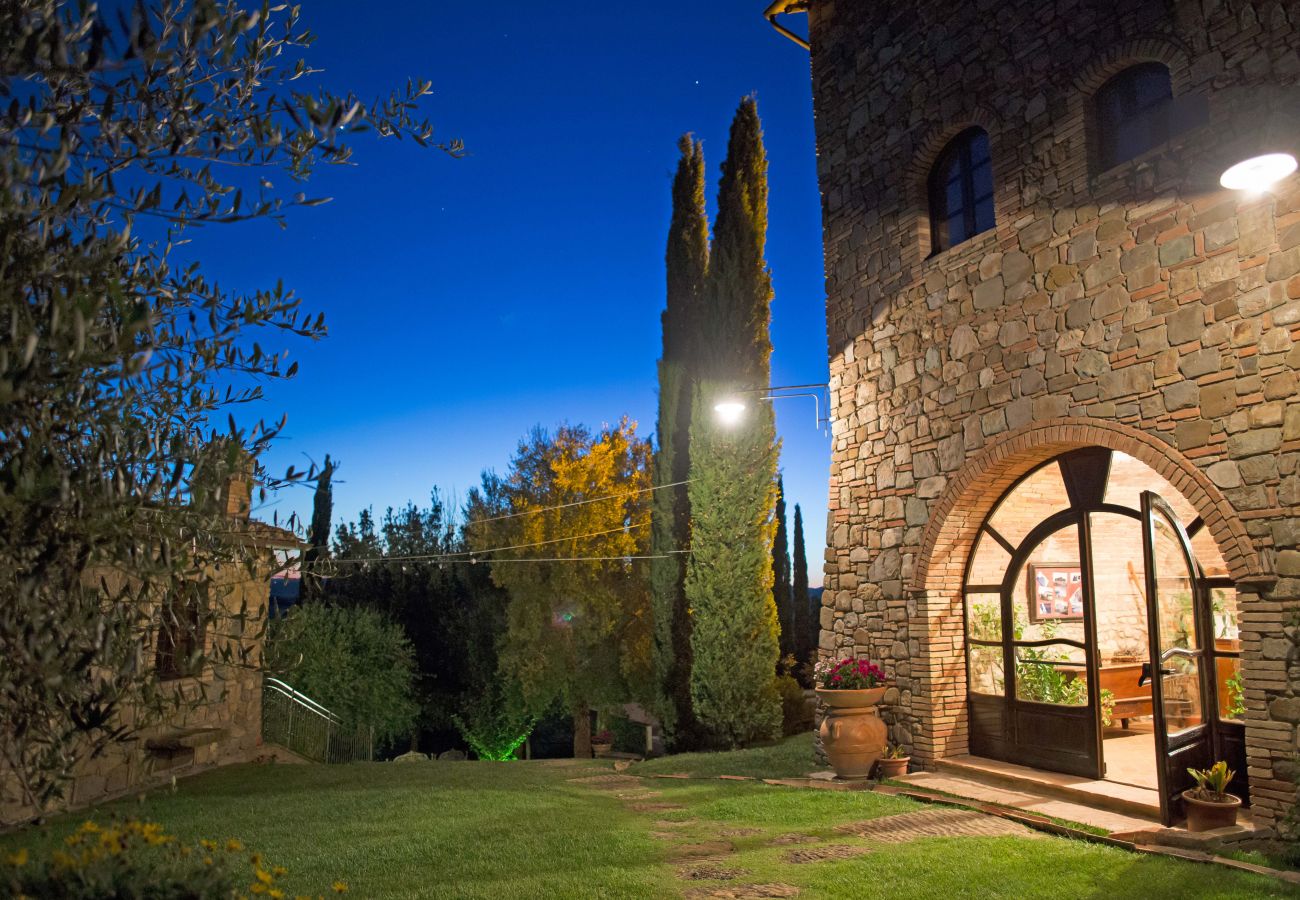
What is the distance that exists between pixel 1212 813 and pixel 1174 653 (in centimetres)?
109

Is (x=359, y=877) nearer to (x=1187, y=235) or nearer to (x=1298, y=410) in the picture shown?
(x=1298, y=410)

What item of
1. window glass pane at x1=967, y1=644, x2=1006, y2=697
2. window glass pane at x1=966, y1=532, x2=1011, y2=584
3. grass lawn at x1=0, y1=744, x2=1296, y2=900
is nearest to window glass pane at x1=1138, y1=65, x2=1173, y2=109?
window glass pane at x1=966, y1=532, x2=1011, y2=584

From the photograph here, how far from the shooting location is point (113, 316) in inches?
110

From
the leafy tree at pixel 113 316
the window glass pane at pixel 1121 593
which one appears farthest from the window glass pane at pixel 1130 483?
the leafy tree at pixel 113 316

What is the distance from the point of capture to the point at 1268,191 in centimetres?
593

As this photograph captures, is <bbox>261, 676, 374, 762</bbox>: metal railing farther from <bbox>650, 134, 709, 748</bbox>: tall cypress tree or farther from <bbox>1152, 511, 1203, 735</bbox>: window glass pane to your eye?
<bbox>1152, 511, 1203, 735</bbox>: window glass pane

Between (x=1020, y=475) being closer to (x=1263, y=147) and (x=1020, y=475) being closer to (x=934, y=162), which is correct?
(x=1263, y=147)

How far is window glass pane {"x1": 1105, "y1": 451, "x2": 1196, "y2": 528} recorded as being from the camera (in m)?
7.52

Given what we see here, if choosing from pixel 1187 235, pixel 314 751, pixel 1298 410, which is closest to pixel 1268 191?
pixel 1187 235

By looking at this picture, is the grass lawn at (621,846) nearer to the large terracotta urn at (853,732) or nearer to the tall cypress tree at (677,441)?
the large terracotta urn at (853,732)

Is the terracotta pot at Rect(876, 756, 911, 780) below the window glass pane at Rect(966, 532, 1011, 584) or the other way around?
below

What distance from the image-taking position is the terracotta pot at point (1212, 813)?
576 centimetres

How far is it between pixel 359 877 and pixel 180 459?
12.1ft

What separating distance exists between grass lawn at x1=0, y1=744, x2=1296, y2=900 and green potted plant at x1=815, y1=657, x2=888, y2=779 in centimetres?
69
